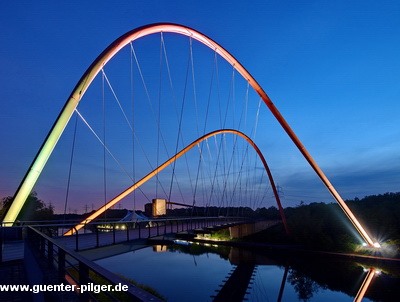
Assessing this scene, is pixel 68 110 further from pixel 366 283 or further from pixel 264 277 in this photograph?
pixel 366 283

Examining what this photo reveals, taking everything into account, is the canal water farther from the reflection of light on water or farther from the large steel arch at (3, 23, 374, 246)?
the large steel arch at (3, 23, 374, 246)

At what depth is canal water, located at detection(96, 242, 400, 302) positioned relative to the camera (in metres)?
22.9

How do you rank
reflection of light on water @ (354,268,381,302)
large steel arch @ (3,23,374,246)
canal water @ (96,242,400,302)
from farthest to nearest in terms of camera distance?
1. canal water @ (96,242,400,302)
2. reflection of light on water @ (354,268,381,302)
3. large steel arch @ (3,23,374,246)

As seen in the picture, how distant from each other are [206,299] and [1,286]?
18.2 meters

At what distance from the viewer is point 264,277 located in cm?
2819

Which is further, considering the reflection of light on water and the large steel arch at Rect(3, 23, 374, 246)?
the reflection of light on water

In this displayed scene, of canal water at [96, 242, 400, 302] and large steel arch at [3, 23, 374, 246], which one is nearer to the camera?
large steel arch at [3, 23, 374, 246]

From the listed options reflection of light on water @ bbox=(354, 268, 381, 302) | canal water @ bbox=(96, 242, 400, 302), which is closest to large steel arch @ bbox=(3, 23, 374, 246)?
canal water @ bbox=(96, 242, 400, 302)

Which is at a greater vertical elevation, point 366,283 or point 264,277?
point 366,283

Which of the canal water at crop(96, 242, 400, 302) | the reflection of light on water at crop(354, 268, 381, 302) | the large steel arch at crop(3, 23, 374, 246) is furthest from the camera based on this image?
the canal water at crop(96, 242, 400, 302)

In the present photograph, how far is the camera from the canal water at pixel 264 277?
22875mm

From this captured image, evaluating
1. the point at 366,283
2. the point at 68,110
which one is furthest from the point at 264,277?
the point at 68,110

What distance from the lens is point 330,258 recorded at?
1323 inches

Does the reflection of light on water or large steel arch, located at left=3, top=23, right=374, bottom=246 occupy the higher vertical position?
large steel arch, located at left=3, top=23, right=374, bottom=246
